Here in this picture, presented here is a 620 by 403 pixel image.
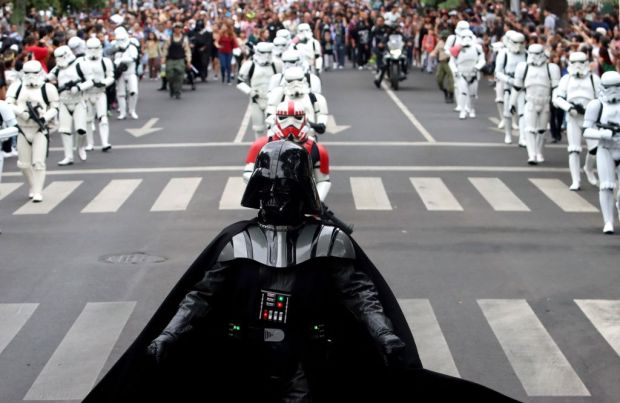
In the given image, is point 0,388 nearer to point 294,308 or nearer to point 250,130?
A: point 294,308

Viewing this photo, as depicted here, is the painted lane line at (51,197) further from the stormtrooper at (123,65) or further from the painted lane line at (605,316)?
the painted lane line at (605,316)

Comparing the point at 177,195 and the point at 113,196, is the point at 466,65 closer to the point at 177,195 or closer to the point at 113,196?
the point at 177,195

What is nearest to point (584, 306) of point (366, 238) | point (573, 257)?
point (573, 257)

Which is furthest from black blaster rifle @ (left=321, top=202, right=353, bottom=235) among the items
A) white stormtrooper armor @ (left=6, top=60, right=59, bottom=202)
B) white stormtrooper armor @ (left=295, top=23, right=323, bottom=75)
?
white stormtrooper armor @ (left=295, top=23, right=323, bottom=75)

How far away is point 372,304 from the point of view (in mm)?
6391

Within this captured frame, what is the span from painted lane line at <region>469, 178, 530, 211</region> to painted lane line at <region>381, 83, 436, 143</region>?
5.34 metres

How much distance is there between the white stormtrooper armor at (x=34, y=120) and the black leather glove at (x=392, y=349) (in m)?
13.3

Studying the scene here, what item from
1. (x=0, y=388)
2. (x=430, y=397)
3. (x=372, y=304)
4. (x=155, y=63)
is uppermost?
(x=372, y=304)

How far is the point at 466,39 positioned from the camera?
2942 cm

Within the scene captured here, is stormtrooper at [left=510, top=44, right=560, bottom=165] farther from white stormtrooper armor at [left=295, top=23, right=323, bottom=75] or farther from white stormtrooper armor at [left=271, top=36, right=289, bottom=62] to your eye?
white stormtrooper armor at [left=295, top=23, right=323, bottom=75]

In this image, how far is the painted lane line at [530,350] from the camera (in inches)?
389

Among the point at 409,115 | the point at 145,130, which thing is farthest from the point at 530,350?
the point at 409,115

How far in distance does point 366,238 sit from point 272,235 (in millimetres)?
9557

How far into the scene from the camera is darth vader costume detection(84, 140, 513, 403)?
20.8 feet
